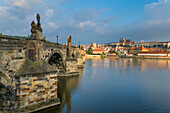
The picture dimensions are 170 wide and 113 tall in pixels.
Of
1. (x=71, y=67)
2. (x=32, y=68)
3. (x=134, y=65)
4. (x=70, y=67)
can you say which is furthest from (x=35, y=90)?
(x=134, y=65)

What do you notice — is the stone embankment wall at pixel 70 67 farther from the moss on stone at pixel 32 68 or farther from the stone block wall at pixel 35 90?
the moss on stone at pixel 32 68

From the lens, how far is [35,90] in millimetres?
11016

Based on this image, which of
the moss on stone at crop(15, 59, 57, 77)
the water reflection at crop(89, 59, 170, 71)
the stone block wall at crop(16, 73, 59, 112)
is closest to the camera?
the stone block wall at crop(16, 73, 59, 112)

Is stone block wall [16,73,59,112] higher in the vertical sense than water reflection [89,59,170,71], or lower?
higher

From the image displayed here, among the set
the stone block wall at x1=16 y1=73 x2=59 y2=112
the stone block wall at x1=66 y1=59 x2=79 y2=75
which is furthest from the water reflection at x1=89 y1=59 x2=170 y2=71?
the stone block wall at x1=16 y1=73 x2=59 y2=112

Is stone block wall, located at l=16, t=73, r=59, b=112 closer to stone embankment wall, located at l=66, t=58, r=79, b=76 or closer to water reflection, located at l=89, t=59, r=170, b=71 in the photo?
stone embankment wall, located at l=66, t=58, r=79, b=76

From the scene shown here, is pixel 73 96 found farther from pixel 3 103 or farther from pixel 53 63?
pixel 53 63

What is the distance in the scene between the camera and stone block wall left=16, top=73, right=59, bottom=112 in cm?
1021

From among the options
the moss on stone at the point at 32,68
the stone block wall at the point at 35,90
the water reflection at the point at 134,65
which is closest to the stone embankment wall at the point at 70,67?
the stone block wall at the point at 35,90

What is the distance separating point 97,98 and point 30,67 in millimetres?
8100

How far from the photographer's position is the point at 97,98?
624 inches

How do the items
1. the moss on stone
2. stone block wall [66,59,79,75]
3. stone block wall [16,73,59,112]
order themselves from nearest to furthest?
stone block wall [16,73,59,112] → the moss on stone → stone block wall [66,59,79,75]

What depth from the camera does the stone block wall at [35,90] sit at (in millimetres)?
10211

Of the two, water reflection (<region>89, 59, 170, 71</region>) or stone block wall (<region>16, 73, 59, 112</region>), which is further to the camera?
water reflection (<region>89, 59, 170, 71</region>)
